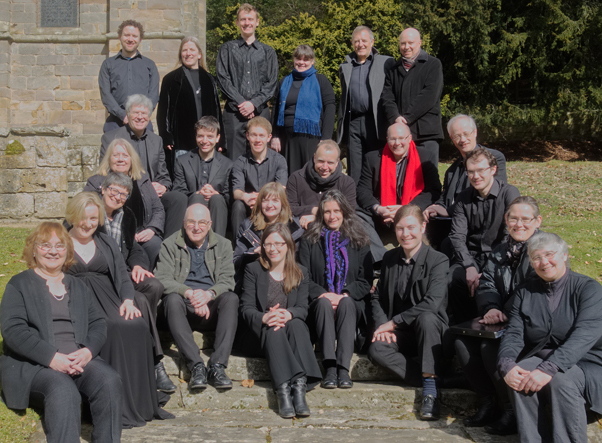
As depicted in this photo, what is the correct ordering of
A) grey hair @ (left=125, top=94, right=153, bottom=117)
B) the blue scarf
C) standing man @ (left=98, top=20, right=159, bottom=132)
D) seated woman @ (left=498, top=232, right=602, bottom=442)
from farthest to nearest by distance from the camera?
standing man @ (left=98, top=20, right=159, bottom=132), the blue scarf, grey hair @ (left=125, top=94, right=153, bottom=117), seated woman @ (left=498, top=232, right=602, bottom=442)

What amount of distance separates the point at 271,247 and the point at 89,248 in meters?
1.32

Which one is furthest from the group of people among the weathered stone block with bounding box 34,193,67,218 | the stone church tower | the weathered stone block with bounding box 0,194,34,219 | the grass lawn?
the stone church tower

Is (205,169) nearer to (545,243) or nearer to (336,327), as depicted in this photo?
(336,327)

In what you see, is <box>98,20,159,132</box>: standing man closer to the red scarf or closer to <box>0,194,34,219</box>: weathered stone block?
<box>0,194,34,219</box>: weathered stone block

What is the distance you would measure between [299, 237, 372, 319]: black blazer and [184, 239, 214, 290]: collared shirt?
77 cm

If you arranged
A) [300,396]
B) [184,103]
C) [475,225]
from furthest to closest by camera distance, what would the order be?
[184,103]
[475,225]
[300,396]

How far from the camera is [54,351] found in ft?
12.7

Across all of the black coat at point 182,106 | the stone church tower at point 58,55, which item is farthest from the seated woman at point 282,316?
the stone church tower at point 58,55

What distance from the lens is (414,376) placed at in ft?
15.5

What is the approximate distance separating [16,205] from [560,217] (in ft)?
27.0

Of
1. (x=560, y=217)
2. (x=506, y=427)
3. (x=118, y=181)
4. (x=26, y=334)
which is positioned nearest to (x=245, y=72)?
(x=118, y=181)

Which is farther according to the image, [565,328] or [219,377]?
[219,377]

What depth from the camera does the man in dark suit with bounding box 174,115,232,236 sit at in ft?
20.7

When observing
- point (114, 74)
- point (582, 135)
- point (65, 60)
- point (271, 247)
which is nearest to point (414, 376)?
point (271, 247)
